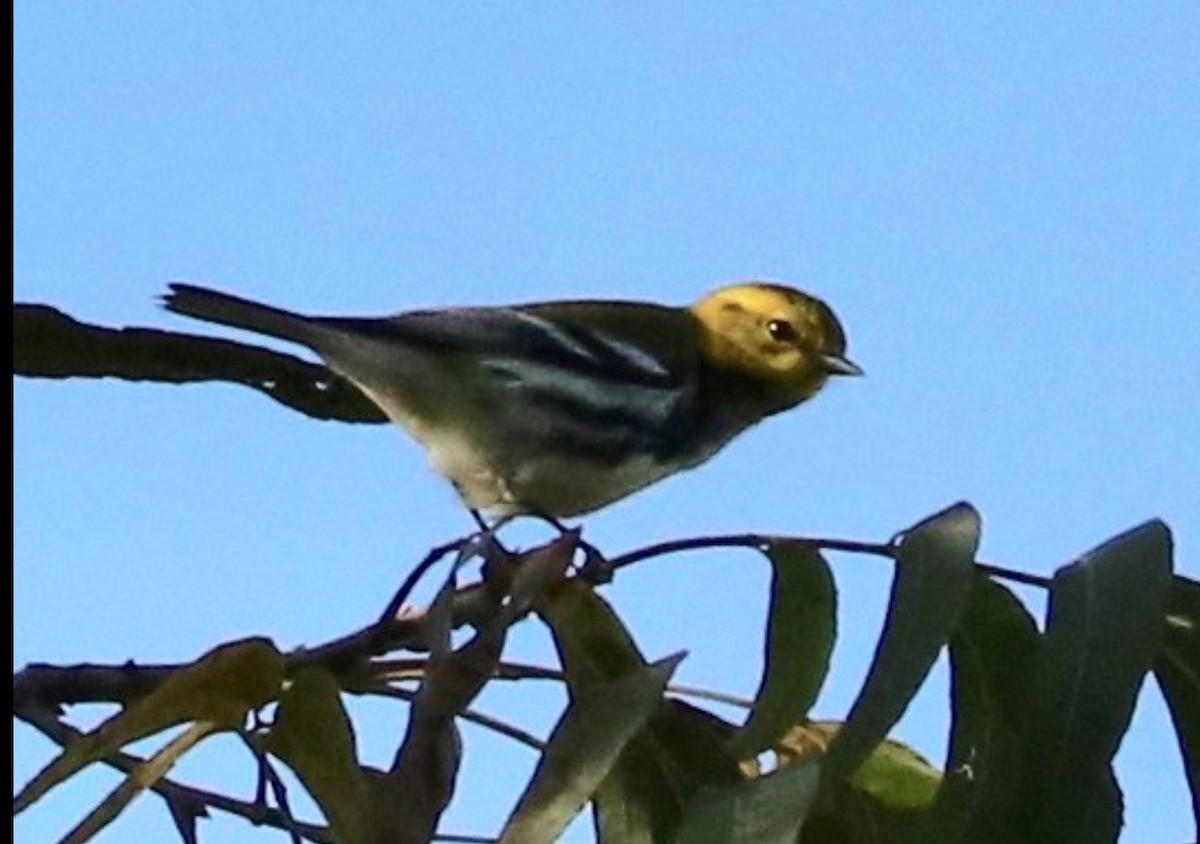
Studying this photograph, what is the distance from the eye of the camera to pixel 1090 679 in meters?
1.39

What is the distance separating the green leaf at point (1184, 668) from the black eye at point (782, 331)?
1850 millimetres

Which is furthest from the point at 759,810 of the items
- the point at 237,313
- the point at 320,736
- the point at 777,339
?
the point at 777,339

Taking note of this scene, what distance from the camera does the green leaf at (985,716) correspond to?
135 cm

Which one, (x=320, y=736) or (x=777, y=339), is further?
(x=777, y=339)

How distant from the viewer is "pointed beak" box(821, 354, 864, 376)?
3.50m

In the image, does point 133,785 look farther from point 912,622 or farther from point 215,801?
point 912,622

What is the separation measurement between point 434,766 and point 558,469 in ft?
4.26

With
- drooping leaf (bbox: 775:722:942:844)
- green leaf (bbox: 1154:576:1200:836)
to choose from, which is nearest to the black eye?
drooping leaf (bbox: 775:722:942:844)

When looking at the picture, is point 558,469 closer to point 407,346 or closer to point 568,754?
point 407,346

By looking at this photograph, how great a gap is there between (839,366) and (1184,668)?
1.91 metres

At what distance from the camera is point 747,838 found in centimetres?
129

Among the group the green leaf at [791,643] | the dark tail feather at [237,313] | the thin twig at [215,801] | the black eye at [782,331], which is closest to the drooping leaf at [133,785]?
the thin twig at [215,801]

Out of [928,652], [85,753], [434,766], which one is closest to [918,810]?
[928,652]

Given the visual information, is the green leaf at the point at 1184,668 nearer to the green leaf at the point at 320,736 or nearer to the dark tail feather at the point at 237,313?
the green leaf at the point at 320,736
